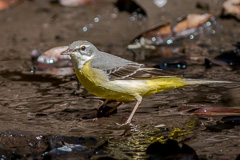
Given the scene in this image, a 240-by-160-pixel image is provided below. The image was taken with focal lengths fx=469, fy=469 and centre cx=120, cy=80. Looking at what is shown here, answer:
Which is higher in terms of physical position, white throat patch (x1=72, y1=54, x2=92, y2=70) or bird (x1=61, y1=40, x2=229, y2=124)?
white throat patch (x1=72, y1=54, x2=92, y2=70)

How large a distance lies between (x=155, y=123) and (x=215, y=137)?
0.84 m

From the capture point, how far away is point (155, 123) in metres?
5.61

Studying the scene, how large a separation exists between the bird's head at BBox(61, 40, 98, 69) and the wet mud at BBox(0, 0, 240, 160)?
684mm

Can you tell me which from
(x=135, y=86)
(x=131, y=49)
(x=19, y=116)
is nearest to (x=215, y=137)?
(x=135, y=86)

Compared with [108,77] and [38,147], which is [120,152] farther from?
[108,77]

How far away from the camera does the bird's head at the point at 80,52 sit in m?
6.06

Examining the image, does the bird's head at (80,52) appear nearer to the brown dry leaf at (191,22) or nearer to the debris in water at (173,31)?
the debris in water at (173,31)

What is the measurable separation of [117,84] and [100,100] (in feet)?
2.28

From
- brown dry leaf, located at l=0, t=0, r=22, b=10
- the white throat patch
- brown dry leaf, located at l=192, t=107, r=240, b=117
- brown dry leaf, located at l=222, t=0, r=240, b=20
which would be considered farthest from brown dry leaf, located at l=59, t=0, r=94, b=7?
brown dry leaf, located at l=192, t=107, r=240, b=117

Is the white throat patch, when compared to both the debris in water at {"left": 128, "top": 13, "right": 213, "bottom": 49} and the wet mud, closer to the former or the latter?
the wet mud

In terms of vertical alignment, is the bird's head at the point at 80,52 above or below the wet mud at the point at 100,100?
above

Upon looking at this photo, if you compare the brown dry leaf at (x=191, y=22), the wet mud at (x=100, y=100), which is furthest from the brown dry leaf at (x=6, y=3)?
the brown dry leaf at (x=191, y=22)

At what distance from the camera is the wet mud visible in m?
4.83

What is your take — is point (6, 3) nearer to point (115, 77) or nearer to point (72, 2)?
point (72, 2)
